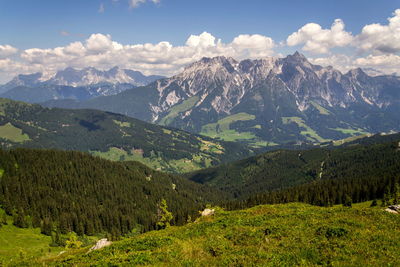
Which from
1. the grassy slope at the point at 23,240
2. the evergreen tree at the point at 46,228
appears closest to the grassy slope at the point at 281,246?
the grassy slope at the point at 23,240

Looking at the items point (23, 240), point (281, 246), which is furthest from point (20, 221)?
point (281, 246)

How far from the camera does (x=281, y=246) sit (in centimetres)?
2808

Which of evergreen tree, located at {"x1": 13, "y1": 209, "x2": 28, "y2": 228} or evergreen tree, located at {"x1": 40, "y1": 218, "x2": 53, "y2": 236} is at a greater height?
evergreen tree, located at {"x1": 13, "y1": 209, "x2": 28, "y2": 228}

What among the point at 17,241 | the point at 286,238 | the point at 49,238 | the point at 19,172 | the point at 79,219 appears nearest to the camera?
the point at 286,238

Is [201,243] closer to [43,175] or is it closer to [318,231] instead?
[318,231]

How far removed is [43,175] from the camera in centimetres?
18800

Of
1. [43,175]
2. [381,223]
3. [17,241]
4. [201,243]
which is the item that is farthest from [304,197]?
[43,175]

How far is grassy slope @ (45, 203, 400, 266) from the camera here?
23312 millimetres

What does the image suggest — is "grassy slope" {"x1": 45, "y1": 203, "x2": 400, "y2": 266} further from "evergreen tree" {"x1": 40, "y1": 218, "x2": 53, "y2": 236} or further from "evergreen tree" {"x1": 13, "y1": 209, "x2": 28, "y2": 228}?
"evergreen tree" {"x1": 13, "y1": 209, "x2": 28, "y2": 228}

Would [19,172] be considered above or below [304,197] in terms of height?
above

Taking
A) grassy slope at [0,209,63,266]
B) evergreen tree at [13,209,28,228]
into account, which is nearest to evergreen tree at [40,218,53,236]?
grassy slope at [0,209,63,266]

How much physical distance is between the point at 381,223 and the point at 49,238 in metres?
138

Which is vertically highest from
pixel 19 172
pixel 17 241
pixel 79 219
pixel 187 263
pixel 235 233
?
pixel 187 263

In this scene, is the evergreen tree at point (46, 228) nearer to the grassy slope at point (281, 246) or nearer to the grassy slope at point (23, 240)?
the grassy slope at point (23, 240)
